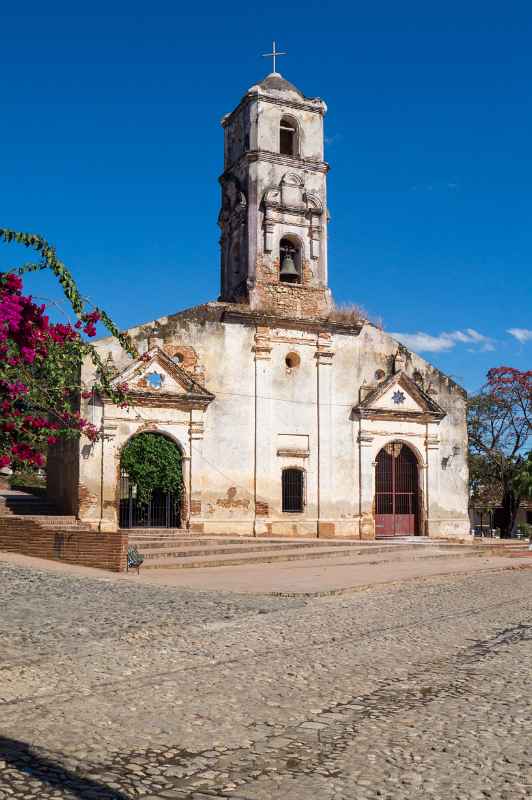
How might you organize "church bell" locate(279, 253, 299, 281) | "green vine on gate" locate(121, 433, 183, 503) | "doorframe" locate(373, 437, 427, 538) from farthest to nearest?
1. "doorframe" locate(373, 437, 427, 538)
2. "church bell" locate(279, 253, 299, 281)
3. "green vine on gate" locate(121, 433, 183, 503)

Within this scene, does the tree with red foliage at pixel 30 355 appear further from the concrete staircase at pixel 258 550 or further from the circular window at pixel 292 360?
the circular window at pixel 292 360

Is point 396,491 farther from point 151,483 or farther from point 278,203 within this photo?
point 278,203

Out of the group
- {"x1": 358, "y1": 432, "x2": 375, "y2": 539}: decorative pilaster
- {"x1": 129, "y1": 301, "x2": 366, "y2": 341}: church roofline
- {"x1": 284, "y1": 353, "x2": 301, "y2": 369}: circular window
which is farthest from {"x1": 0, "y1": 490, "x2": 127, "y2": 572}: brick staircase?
{"x1": 358, "y1": 432, "x2": 375, "y2": 539}: decorative pilaster

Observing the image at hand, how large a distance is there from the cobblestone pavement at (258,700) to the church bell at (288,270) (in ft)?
52.1

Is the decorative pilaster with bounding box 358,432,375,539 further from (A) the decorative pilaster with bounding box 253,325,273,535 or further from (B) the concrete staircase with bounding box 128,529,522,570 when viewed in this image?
(A) the decorative pilaster with bounding box 253,325,273,535

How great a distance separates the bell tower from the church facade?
0.05 metres

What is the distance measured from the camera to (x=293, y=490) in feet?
84.3

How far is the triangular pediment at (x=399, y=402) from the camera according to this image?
26719mm

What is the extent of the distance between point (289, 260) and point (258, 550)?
9.74m

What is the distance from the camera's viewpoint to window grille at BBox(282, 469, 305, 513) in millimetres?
25578

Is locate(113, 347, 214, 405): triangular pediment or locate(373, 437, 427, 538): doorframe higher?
locate(113, 347, 214, 405): triangular pediment

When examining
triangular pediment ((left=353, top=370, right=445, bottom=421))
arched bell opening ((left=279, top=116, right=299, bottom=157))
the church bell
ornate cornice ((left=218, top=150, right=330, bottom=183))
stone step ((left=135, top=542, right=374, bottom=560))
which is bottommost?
stone step ((left=135, top=542, right=374, bottom=560))

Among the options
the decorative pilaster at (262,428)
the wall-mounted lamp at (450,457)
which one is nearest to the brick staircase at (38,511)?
the decorative pilaster at (262,428)

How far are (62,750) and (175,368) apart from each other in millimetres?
19033
